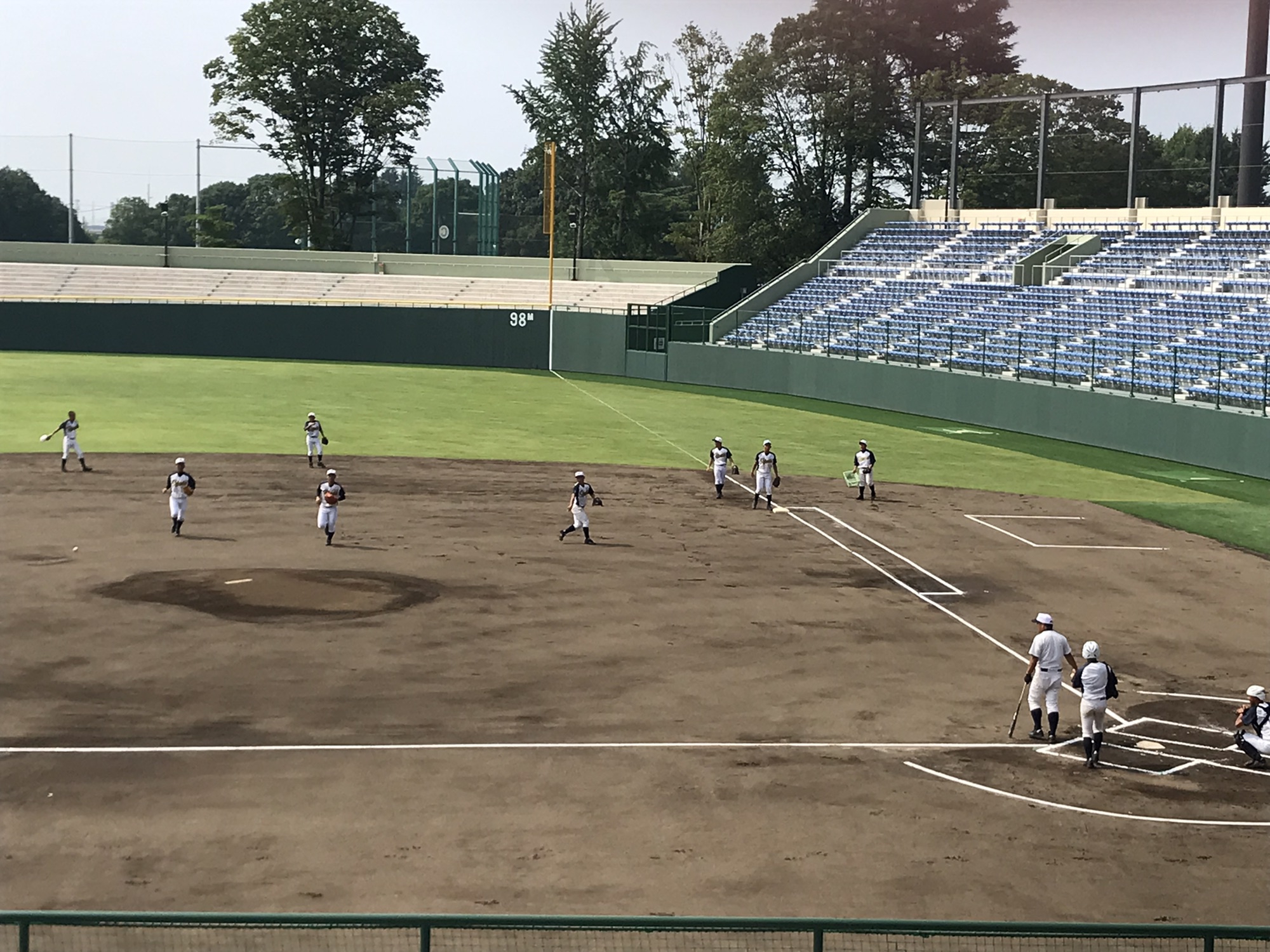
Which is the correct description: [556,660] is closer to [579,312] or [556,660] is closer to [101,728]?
[101,728]

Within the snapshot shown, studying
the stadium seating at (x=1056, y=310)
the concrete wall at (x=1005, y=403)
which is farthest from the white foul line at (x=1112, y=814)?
the stadium seating at (x=1056, y=310)

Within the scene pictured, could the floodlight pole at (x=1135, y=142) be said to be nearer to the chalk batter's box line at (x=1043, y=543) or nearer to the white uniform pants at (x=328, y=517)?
the chalk batter's box line at (x=1043, y=543)

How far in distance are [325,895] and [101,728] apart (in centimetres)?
560

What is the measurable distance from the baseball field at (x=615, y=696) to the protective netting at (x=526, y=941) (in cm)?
135

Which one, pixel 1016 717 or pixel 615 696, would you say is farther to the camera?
pixel 615 696

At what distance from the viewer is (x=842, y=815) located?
1435 centimetres

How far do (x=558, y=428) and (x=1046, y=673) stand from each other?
3189 cm

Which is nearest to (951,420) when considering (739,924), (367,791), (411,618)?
(411,618)

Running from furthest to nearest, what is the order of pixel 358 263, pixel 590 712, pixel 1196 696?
pixel 358 263
pixel 1196 696
pixel 590 712

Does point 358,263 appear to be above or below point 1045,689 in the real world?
above

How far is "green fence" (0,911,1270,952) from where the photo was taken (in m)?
7.07

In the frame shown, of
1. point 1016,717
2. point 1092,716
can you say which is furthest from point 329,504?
point 1092,716

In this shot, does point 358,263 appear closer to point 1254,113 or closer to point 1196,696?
point 1254,113

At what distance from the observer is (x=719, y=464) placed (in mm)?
34000
